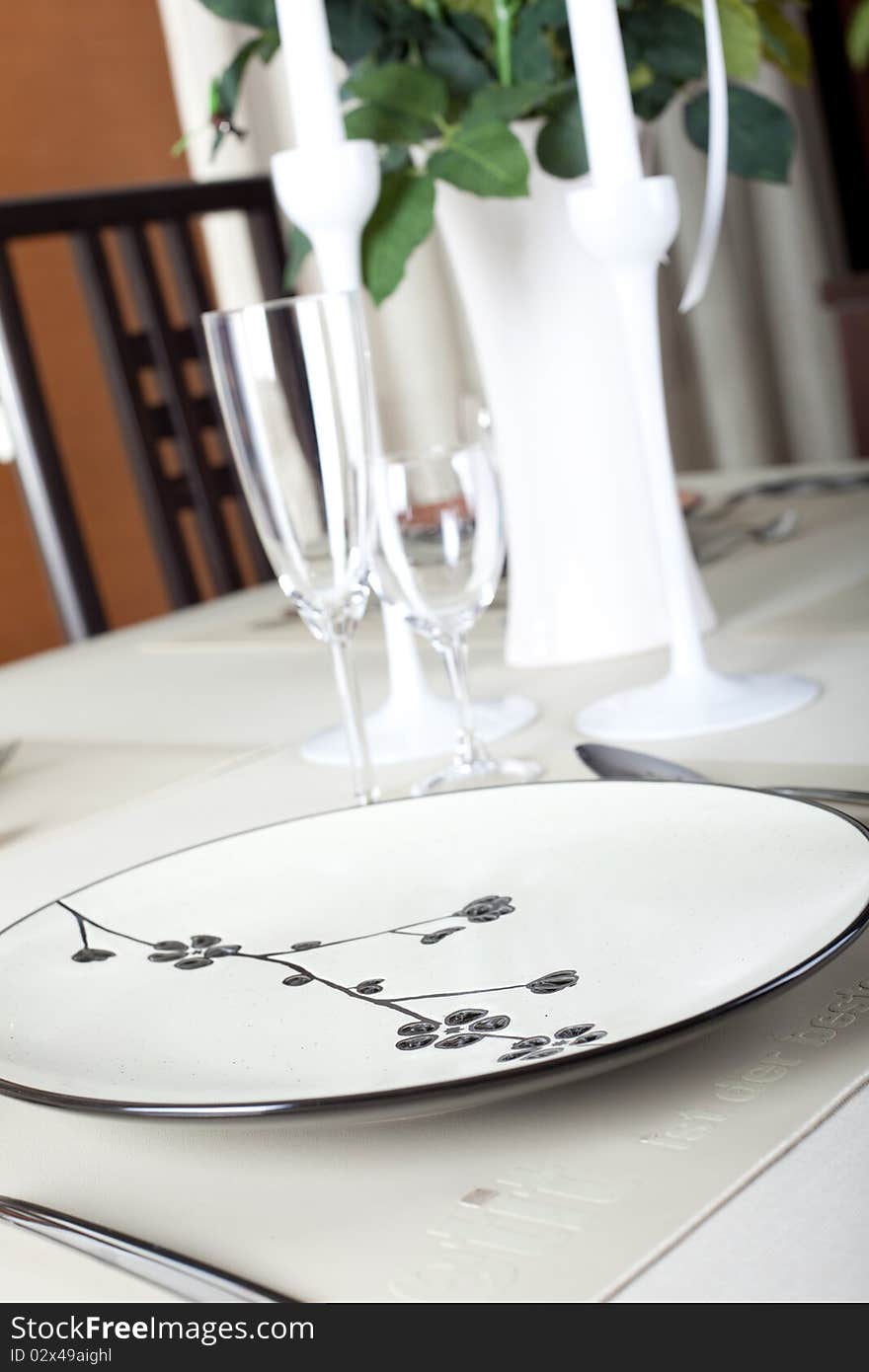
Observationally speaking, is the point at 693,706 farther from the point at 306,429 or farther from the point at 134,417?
the point at 134,417

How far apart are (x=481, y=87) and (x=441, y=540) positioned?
326mm

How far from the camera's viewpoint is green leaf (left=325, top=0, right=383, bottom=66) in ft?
2.92

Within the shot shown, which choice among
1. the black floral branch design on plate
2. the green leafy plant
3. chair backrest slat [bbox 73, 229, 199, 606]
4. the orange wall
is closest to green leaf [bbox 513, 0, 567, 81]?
the green leafy plant

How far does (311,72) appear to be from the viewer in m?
0.80

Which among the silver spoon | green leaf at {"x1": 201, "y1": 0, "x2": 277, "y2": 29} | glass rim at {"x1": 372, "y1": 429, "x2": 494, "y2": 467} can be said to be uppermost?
green leaf at {"x1": 201, "y1": 0, "x2": 277, "y2": 29}

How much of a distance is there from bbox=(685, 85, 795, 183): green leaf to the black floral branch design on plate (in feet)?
1.84

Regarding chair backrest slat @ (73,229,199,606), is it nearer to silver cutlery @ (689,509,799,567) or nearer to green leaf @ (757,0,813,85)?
silver cutlery @ (689,509,799,567)

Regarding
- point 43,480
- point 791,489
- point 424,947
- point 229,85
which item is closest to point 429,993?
point 424,947

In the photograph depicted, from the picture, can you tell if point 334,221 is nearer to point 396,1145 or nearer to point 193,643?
point 193,643

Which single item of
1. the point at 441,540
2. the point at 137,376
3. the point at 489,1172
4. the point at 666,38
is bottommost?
the point at 489,1172

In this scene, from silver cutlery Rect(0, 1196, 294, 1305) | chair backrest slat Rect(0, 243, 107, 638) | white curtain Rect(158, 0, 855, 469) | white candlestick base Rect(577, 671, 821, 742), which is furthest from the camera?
white curtain Rect(158, 0, 855, 469)

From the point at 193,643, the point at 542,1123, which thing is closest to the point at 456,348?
the point at 193,643

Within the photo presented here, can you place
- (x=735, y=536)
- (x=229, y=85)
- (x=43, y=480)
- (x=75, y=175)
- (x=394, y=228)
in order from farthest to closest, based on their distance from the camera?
(x=75, y=175) → (x=43, y=480) → (x=735, y=536) → (x=229, y=85) → (x=394, y=228)

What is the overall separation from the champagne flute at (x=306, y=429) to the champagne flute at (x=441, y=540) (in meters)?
0.03
